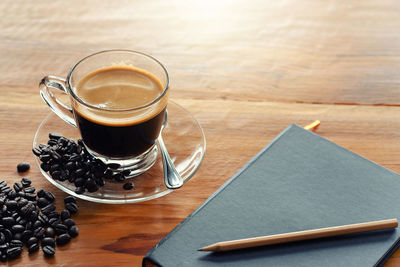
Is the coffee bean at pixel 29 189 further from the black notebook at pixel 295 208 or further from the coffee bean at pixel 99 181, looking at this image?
the black notebook at pixel 295 208

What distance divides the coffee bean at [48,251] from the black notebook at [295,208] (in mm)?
179

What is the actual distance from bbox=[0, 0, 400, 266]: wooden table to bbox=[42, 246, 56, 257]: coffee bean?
12 mm

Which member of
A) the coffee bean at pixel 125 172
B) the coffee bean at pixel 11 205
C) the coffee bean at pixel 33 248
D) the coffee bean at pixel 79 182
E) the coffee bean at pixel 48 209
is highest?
the coffee bean at pixel 79 182

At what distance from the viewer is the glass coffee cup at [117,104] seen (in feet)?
3.32

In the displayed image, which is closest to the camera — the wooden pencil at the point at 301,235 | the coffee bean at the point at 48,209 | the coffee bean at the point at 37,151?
the wooden pencil at the point at 301,235

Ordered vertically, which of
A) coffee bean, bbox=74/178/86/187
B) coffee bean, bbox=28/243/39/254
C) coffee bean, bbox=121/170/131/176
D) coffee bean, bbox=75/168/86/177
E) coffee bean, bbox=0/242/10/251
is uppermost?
coffee bean, bbox=75/168/86/177

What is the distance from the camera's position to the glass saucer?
1.02m

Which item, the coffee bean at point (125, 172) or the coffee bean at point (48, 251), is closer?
the coffee bean at point (48, 251)

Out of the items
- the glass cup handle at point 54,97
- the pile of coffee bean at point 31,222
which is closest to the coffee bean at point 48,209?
the pile of coffee bean at point 31,222

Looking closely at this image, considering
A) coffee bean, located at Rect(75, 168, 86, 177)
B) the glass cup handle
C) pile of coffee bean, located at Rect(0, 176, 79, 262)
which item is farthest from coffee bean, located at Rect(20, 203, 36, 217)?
the glass cup handle

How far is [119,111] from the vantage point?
3.14 ft

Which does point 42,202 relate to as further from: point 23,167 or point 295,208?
point 295,208

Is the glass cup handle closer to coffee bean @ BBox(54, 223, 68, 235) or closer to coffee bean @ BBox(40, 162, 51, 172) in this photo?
coffee bean @ BBox(40, 162, 51, 172)

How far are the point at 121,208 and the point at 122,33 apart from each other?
0.71 meters
